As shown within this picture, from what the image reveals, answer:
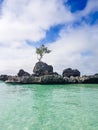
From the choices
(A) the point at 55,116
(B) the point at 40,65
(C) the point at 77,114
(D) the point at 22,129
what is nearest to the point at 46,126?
(D) the point at 22,129

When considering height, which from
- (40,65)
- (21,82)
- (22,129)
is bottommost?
(22,129)

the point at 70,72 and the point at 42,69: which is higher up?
the point at 42,69

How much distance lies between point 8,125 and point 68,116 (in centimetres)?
429

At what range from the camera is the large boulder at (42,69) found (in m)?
67.1

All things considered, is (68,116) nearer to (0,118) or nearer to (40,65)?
(0,118)

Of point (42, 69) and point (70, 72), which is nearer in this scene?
point (70, 72)

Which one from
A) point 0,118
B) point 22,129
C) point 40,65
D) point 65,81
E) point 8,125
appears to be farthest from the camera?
point 40,65

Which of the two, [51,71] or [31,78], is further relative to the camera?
[51,71]

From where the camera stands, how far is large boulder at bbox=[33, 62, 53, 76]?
67.1 metres

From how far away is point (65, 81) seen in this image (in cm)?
5866

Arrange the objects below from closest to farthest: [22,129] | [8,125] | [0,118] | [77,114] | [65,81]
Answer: [22,129] < [8,125] < [0,118] < [77,114] < [65,81]

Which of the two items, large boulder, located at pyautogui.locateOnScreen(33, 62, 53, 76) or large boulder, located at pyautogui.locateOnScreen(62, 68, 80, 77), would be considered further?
large boulder, located at pyautogui.locateOnScreen(33, 62, 53, 76)

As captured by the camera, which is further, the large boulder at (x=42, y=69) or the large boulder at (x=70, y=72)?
the large boulder at (x=42, y=69)

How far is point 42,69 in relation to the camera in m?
67.1
